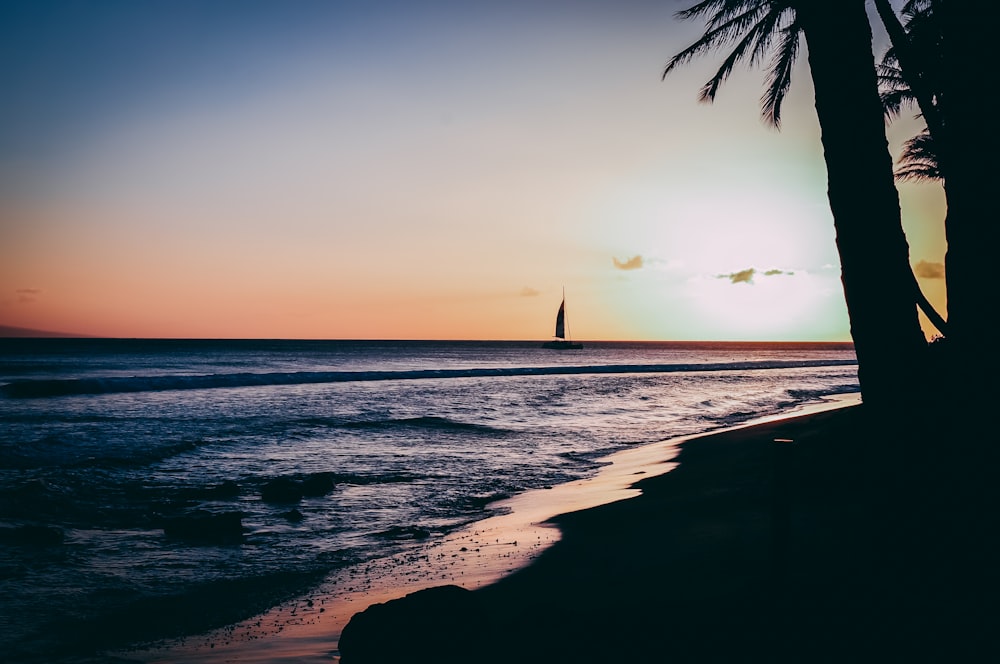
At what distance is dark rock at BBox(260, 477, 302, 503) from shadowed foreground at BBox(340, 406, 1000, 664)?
5.41m

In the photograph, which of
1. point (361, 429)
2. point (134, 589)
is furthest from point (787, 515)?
point (361, 429)

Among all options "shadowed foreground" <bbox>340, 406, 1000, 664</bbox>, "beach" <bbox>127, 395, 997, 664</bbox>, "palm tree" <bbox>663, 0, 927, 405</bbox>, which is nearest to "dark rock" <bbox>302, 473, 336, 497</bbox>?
"beach" <bbox>127, 395, 997, 664</bbox>

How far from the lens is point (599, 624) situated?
395cm

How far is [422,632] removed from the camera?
3682 millimetres

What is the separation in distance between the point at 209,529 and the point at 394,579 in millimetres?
3299

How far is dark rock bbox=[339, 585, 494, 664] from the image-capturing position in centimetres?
362

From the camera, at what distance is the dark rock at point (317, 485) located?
10117mm

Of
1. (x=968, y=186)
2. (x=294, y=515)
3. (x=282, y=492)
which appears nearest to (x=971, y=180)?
(x=968, y=186)

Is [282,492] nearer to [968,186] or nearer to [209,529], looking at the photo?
[209,529]

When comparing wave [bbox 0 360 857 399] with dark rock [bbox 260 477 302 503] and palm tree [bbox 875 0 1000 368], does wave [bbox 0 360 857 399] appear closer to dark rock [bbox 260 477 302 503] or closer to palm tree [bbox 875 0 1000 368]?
dark rock [bbox 260 477 302 503]

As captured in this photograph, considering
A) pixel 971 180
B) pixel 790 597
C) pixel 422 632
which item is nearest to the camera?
pixel 971 180

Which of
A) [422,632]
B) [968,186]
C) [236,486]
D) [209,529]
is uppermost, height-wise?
[968,186]

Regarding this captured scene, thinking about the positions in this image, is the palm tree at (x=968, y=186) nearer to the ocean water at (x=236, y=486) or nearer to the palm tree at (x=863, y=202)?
the palm tree at (x=863, y=202)

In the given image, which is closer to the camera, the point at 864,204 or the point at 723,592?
the point at 723,592
